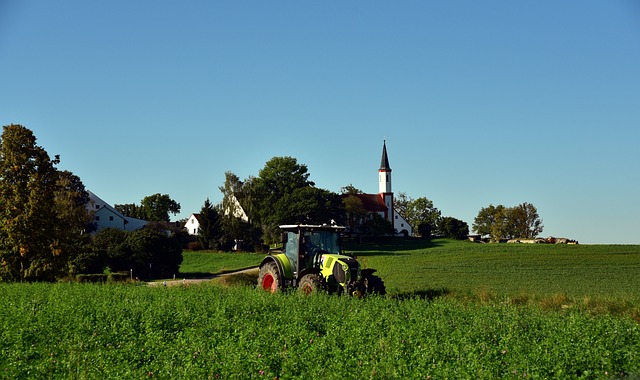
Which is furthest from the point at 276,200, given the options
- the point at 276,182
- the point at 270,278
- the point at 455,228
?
the point at 270,278

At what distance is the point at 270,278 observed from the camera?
74.4 feet

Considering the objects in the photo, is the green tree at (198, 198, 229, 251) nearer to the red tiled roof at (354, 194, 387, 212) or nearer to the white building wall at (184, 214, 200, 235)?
the white building wall at (184, 214, 200, 235)

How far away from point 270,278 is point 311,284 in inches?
130

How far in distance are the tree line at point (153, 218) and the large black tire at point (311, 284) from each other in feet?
12.2

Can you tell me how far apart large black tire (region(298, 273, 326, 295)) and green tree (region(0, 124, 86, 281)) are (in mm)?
17885

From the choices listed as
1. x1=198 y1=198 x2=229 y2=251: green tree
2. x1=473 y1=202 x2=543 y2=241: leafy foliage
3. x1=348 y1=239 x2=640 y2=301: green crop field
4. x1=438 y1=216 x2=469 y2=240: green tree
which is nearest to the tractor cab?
x1=348 y1=239 x2=640 y2=301: green crop field

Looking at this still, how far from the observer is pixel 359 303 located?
16328 mm

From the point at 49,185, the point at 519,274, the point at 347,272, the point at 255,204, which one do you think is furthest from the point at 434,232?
the point at 347,272

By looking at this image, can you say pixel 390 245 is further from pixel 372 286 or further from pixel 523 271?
pixel 372 286

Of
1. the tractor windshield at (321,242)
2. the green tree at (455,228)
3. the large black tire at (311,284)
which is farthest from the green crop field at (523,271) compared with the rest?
the green tree at (455,228)

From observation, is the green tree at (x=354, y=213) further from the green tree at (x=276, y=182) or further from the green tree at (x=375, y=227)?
the green tree at (x=276, y=182)

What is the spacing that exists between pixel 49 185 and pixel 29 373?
25.4 meters

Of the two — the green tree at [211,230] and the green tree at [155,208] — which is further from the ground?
the green tree at [155,208]

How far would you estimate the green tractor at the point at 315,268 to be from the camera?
19.8m
